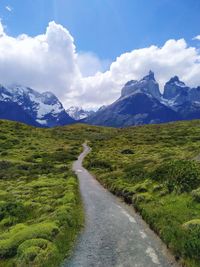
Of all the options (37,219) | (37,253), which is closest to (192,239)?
(37,253)

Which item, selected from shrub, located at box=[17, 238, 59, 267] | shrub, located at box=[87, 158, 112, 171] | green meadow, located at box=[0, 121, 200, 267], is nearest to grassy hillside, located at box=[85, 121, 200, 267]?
green meadow, located at box=[0, 121, 200, 267]

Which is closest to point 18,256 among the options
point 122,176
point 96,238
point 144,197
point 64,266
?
point 64,266

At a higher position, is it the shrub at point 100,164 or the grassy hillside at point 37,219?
the shrub at point 100,164

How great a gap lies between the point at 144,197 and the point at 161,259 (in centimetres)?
1537

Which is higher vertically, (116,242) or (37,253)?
(37,253)

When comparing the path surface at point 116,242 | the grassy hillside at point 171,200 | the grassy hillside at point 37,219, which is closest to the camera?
the path surface at point 116,242

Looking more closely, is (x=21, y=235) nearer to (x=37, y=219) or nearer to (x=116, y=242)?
(x=37, y=219)

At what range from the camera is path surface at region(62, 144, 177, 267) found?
22.6 m

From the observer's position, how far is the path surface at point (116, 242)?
22612 mm

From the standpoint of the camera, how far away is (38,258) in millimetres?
22250

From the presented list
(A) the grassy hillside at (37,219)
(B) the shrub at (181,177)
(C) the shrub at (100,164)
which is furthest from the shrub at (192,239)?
(C) the shrub at (100,164)

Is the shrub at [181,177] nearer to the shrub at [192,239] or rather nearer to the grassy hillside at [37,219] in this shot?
the grassy hillside at [37,219]

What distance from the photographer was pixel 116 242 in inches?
1037

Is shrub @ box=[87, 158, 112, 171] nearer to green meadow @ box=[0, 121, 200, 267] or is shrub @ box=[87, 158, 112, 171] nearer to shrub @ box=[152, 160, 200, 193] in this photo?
green meadow @ box=[0, 121, 200, 267]
